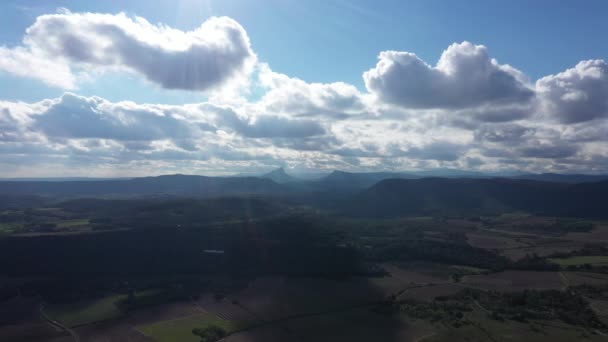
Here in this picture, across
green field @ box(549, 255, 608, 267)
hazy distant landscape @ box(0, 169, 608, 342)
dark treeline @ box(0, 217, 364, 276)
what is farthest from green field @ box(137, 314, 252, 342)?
green field @ box(549, 255, 608, 267)

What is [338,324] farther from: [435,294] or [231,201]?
[231,201]

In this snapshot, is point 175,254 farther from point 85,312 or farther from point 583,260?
point 583,260

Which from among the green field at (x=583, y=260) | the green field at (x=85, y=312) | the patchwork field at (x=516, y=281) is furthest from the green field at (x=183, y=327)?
the green field at (x=583, y=260)

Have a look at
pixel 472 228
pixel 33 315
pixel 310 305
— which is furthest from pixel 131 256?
pixel 472 228

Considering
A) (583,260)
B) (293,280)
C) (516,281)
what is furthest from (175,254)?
(583,260)

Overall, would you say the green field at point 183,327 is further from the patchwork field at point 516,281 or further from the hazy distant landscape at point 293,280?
the patchwork field at point 516,281

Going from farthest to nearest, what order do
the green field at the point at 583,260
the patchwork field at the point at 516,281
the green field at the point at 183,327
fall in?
the green field at the point at 583,260
the patchwork field at the point at 516,281
the green field at the point at 183,327

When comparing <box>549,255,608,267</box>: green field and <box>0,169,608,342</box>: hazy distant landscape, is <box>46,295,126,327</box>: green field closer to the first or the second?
<box>0,169,608,342</box>: hazy distant landscape
